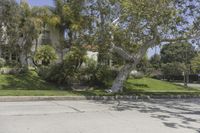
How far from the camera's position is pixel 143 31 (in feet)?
67.3

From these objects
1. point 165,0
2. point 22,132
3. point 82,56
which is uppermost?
point 165,0

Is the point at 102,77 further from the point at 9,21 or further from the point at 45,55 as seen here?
the point at 9,21

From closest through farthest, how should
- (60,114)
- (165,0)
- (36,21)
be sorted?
1. (60,114)
2. (165,0)
3. (36,21)

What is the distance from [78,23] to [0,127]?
12.5 metres

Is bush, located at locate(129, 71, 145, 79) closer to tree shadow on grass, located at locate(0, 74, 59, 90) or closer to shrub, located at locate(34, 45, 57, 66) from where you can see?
shrub, located at locate(34, 45, 57, 66)

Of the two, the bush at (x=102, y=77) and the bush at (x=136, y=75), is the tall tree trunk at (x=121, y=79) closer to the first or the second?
the bush at (x=102, y=77)

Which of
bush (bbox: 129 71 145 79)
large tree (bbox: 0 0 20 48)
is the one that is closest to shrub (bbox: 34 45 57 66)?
large tree (bbox: 0 0 20 48)

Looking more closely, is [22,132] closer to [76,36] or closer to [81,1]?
[81,1]

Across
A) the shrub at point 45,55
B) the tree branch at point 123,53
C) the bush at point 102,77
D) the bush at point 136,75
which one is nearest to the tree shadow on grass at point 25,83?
the bush at point 102,77

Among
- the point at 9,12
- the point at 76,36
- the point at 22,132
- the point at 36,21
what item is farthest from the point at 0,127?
the point at 36,21

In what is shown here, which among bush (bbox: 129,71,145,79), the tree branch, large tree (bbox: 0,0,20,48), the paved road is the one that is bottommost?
the paved road

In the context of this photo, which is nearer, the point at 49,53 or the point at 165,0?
the point at 165,0

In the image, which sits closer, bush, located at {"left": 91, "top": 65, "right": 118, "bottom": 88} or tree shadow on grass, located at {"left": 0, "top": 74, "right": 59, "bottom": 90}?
Answer: tree shadow on grass, located at {"left": 0, "top": 74, "right": 59, "bottom": 90}

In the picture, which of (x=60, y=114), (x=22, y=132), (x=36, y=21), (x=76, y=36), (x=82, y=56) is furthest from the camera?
(x=36, y=21)
